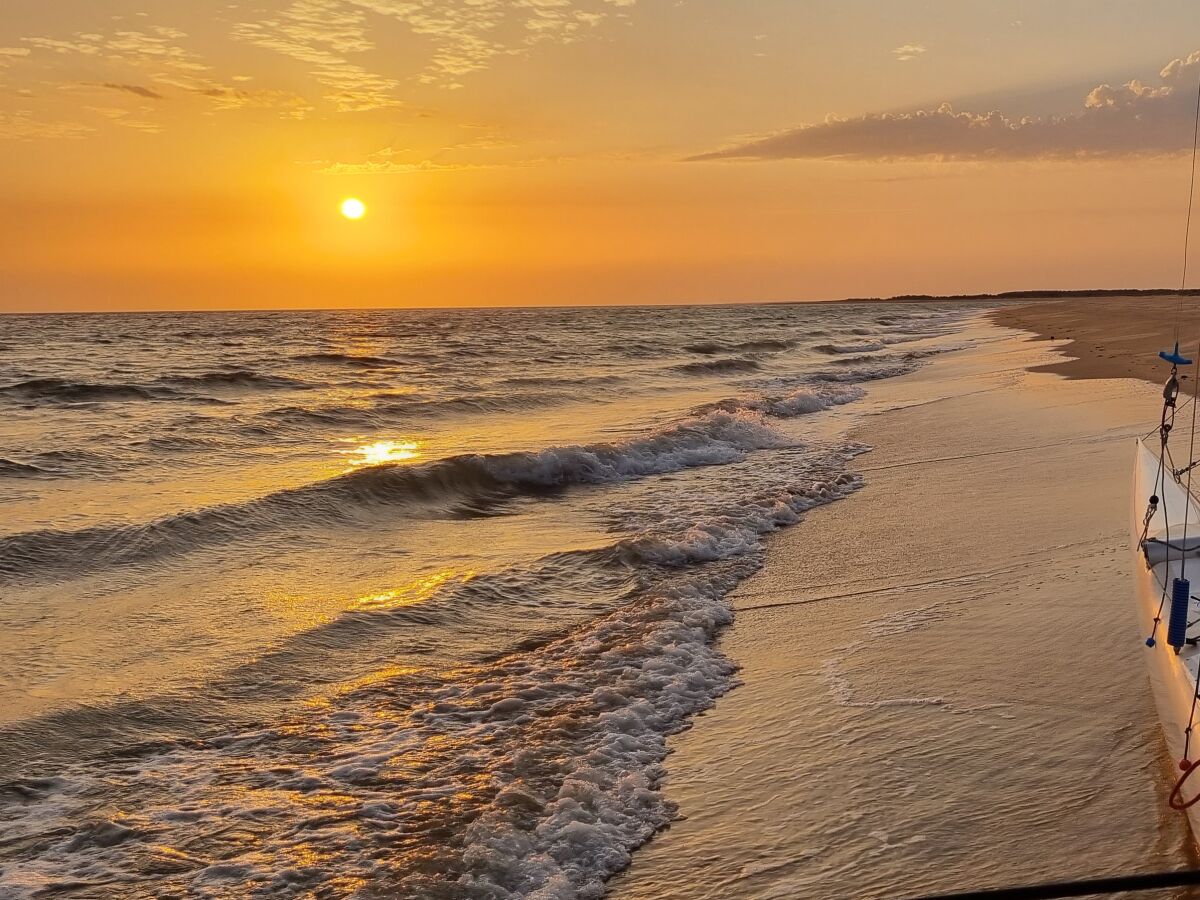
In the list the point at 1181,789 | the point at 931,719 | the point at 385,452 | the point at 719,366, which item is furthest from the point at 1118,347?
the point at 1181,789

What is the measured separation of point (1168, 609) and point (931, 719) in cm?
131

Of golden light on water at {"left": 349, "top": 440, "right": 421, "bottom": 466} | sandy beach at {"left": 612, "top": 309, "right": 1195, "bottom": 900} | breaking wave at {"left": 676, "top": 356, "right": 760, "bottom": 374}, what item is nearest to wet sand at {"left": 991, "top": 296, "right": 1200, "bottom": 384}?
sandy beach at {"left": 612, "top": 309, "right": 1195, "bottom": 900}

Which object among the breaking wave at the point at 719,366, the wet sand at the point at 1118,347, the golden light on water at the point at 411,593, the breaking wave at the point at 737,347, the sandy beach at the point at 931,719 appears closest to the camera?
the sandy beach at the point at 931,719

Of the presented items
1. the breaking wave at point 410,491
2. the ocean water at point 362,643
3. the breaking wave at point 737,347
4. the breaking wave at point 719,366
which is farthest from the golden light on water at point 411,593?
the breaking wave at point 737,347

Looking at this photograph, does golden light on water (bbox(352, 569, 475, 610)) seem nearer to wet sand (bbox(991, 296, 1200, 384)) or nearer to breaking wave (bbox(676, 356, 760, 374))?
wet sand (bbox(991, 296, 1200, 384))

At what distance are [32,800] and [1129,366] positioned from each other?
78.8ft

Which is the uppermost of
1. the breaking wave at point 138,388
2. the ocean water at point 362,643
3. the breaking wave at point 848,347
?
the breaking wave at point 848,347

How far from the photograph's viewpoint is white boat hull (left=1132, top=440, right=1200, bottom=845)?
376 cm

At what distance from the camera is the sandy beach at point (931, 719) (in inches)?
155

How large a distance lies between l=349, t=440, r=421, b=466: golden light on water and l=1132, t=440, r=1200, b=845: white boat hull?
10642 millimetres

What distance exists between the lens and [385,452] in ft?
54.3

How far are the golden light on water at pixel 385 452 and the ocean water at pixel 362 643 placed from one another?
13 cm

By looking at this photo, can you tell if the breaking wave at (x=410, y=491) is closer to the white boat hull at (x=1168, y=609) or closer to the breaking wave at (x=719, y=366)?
the white boat hull at (x=1168, y=609)

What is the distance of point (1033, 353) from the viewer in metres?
30.9
